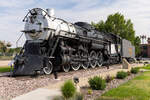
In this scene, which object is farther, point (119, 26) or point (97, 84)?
point (119, 26)

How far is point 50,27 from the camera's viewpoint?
1159 cm

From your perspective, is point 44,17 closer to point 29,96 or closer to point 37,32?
point 37,32

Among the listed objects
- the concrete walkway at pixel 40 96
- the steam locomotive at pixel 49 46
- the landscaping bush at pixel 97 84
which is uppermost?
the steam locomotive at pixel 49 46

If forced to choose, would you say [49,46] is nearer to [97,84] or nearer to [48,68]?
[48,68]

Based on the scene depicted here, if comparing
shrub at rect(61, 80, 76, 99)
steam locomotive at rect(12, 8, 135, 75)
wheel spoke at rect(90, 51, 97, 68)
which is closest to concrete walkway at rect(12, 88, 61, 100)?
shrub at rect(61, 80, 76, 99)

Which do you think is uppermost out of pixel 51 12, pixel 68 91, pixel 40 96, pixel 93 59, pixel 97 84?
pixel 51 12

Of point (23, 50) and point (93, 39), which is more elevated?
point (93, 39)

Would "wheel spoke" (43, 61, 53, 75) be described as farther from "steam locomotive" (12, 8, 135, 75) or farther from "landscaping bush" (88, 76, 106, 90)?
"landscaping bush" (88, 76, 106, 90)

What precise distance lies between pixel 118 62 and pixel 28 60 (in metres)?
15.3

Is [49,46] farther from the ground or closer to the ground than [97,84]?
farther from the ground

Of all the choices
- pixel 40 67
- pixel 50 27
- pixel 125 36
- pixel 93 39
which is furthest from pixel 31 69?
pixel 125 36

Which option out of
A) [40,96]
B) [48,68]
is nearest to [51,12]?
[48,68]

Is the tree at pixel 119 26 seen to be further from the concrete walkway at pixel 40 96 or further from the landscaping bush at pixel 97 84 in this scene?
the concrete walkway at pixel 40 96

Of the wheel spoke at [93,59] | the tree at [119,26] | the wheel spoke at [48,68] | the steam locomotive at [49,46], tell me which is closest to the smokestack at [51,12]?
the steam locomotive at [49,46]
